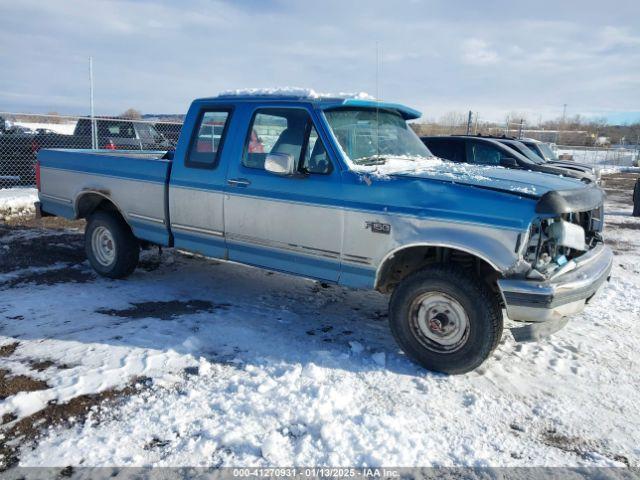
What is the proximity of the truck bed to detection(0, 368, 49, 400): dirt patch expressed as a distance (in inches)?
83.8

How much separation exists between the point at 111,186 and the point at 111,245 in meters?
0.73

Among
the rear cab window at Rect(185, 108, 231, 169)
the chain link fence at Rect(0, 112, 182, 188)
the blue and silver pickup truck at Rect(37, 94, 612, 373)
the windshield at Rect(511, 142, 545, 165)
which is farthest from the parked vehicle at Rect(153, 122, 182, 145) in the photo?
the rear cab window at Rect(185, 108, 231, 169)

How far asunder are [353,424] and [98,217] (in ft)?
14.0

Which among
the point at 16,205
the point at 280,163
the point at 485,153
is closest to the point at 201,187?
the point at 280,163

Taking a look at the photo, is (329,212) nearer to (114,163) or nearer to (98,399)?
(98,399)

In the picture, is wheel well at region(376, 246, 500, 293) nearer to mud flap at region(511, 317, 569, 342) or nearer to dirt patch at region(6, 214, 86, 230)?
mud flap at region(511, 317, 569, 342)

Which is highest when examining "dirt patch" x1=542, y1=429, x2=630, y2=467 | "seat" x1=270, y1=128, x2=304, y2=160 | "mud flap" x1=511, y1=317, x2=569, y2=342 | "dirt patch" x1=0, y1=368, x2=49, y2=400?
"seat" x1=270, y1=128, x2=304, y2=160

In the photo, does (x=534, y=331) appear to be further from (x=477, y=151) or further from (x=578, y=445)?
(x=477, y=151)

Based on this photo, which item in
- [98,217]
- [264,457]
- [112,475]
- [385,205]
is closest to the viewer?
[112,475]

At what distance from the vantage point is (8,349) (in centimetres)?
411

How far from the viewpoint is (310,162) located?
14.6 feet

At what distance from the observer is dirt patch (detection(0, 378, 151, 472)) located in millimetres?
2891

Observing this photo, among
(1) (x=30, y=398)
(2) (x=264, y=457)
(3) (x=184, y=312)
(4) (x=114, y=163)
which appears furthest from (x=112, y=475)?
(4) (x=114, y=163)

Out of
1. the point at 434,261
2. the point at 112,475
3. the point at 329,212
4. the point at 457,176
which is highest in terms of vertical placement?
the point at 457,176
